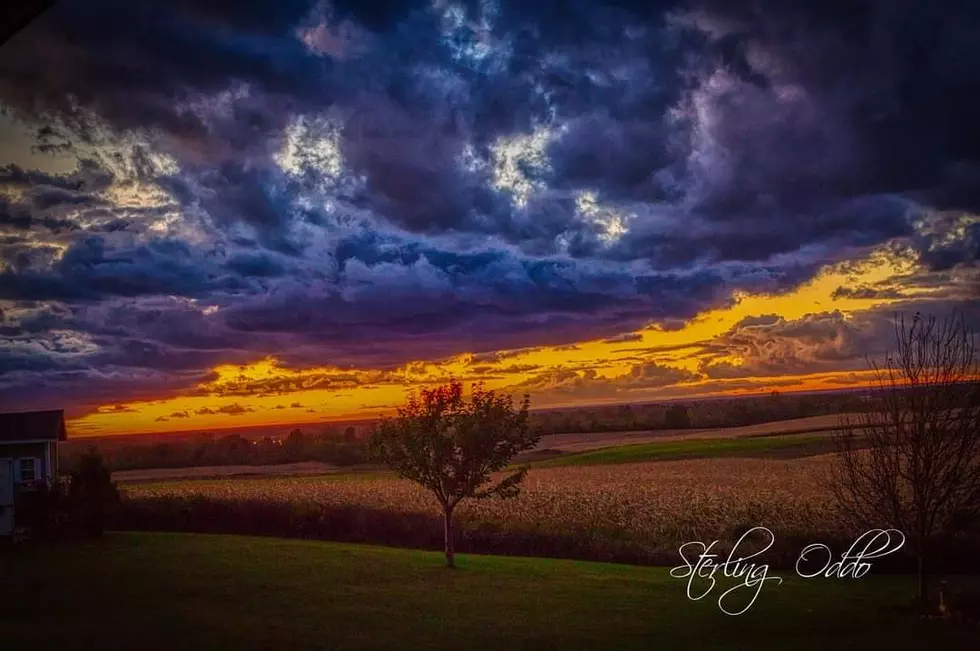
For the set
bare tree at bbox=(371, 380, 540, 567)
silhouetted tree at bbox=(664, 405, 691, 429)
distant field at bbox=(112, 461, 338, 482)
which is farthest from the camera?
silhouetted tree at bbox=(664, 405, 691, 429)

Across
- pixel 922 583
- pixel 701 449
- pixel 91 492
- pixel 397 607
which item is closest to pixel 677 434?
pixel 701 449

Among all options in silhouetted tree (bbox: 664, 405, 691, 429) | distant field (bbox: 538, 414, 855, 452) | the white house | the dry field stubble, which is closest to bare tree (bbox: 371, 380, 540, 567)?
the dry field stubble

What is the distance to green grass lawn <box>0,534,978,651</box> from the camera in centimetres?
1739

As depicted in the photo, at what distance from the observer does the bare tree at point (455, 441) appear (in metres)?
27.2

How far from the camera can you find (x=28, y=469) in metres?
39.8

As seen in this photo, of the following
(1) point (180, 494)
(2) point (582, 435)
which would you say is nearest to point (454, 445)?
(1) point (180, 494)

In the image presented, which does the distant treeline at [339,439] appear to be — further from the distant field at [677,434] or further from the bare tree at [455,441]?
the bare tree at [455,441]

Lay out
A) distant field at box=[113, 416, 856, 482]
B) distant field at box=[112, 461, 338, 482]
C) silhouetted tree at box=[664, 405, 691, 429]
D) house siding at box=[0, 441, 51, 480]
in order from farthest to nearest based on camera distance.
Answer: silhouetted tree at box=[664, 405, 691, 429], distant field at box=[113, 416, 856, 482], distant field at box=[112, 461, 338, 482], house siding at box=[0, 441, 51, 480]

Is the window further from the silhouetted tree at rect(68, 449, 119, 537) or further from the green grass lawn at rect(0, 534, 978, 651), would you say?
the green grass lawn at rect(0, 534, 978, 651)

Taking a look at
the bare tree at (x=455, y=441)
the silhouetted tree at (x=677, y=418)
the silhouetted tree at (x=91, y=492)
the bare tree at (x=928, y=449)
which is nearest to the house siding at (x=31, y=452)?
the silhouetted tree at (x=91, y=492)

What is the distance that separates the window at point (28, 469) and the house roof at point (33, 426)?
111 cm

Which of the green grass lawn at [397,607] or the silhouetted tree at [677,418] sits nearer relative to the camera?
the green grass lawn at [397,607]

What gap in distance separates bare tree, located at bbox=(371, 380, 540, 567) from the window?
22.1 meters

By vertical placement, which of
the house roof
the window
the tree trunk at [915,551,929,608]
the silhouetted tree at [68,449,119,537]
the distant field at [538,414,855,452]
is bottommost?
the tree trunk at [915,551,929,608]
